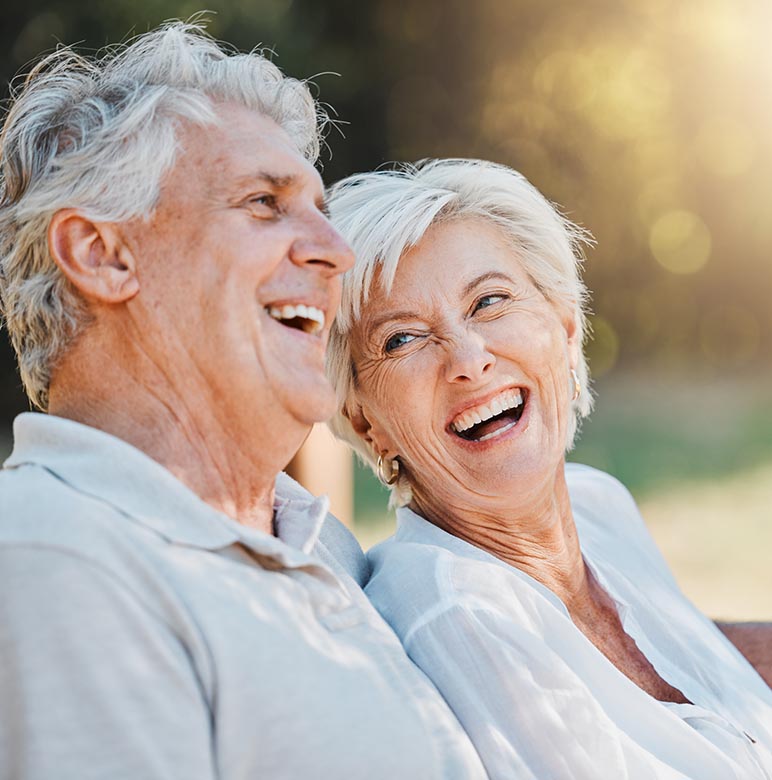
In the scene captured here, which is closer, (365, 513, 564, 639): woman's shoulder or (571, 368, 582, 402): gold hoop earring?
(365, 513, 564, 639): woman's shoulder

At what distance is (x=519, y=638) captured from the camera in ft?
5.65

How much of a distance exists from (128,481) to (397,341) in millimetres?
872

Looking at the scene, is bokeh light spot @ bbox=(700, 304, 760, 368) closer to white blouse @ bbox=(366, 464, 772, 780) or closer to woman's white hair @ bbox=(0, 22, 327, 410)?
white blouse @ bbox=(366, 464, 772, 780)

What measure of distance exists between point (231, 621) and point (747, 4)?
23.4ft

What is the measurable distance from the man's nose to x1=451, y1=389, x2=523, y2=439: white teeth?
0.50 m

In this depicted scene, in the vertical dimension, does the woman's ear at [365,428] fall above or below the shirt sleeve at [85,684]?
above

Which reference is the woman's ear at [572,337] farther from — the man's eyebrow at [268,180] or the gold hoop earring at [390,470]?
the man's eyebrow at [268,180]

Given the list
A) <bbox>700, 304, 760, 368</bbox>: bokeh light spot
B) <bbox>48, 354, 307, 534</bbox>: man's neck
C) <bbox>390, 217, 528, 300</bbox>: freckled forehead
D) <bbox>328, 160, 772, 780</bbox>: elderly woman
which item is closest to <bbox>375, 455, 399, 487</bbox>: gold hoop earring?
<bbox>328, 160, 772, 780</bbox>: elderly woman

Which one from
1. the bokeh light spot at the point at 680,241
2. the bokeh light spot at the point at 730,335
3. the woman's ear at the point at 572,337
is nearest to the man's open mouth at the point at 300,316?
the woman's ear at the point at 572,337

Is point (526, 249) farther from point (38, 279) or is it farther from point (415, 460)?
point (38, 279)

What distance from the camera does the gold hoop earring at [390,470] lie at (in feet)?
7.56

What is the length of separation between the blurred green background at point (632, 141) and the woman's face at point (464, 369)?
4.68 m

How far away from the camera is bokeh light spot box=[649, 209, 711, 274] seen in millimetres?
7652

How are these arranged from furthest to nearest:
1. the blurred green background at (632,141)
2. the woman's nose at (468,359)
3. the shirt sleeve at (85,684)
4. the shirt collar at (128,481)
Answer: the blurred green background at (632,141) < the woman's nose at (468,359) < the shirt collar at (128,481) < the shirt sleeve at (85,684)
